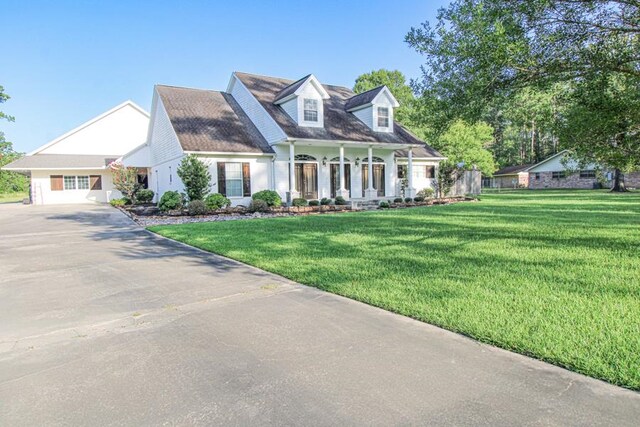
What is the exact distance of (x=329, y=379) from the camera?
295 centimetres

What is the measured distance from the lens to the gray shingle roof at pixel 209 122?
61.0 feet

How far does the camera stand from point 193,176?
16.9 metres

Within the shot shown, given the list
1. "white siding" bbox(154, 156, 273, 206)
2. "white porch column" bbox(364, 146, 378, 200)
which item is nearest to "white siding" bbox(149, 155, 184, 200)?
"white siding" bbox(154, 156, 273, 206)

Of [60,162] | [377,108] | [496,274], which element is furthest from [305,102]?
[60,162]

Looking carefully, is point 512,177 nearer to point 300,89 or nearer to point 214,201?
point 300,89

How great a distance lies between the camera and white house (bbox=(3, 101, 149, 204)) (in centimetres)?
2758

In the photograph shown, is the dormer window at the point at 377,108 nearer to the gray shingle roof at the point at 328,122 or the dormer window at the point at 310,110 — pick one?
the gray shingle roof at the point at 328,122

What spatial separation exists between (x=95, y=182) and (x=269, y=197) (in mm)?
17912

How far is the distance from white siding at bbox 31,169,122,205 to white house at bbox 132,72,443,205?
17.1 feet

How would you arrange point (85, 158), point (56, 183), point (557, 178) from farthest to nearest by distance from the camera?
point (557, 178) → point (85, 158) → point (56, 183)

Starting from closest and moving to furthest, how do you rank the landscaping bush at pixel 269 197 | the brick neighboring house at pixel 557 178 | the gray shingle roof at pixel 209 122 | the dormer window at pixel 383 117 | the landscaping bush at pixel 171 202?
the landscaping bush at pixel 171 202 → the landscaping bush at pixel 269 197 → the gray shingle roof at pixel 209 122 → the dormer window at pixel 383 117 → the brick neighboring house at pixel 557 178

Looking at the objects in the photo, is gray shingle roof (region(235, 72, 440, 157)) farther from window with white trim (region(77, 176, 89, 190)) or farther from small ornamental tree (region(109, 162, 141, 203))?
window with white trim (region(77, 176, 89, 190))

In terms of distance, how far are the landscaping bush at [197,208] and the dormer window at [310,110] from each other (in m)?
7.55

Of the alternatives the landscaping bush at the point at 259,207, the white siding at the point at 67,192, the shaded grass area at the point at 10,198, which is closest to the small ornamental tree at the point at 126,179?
the white siding at the point at 67,192
